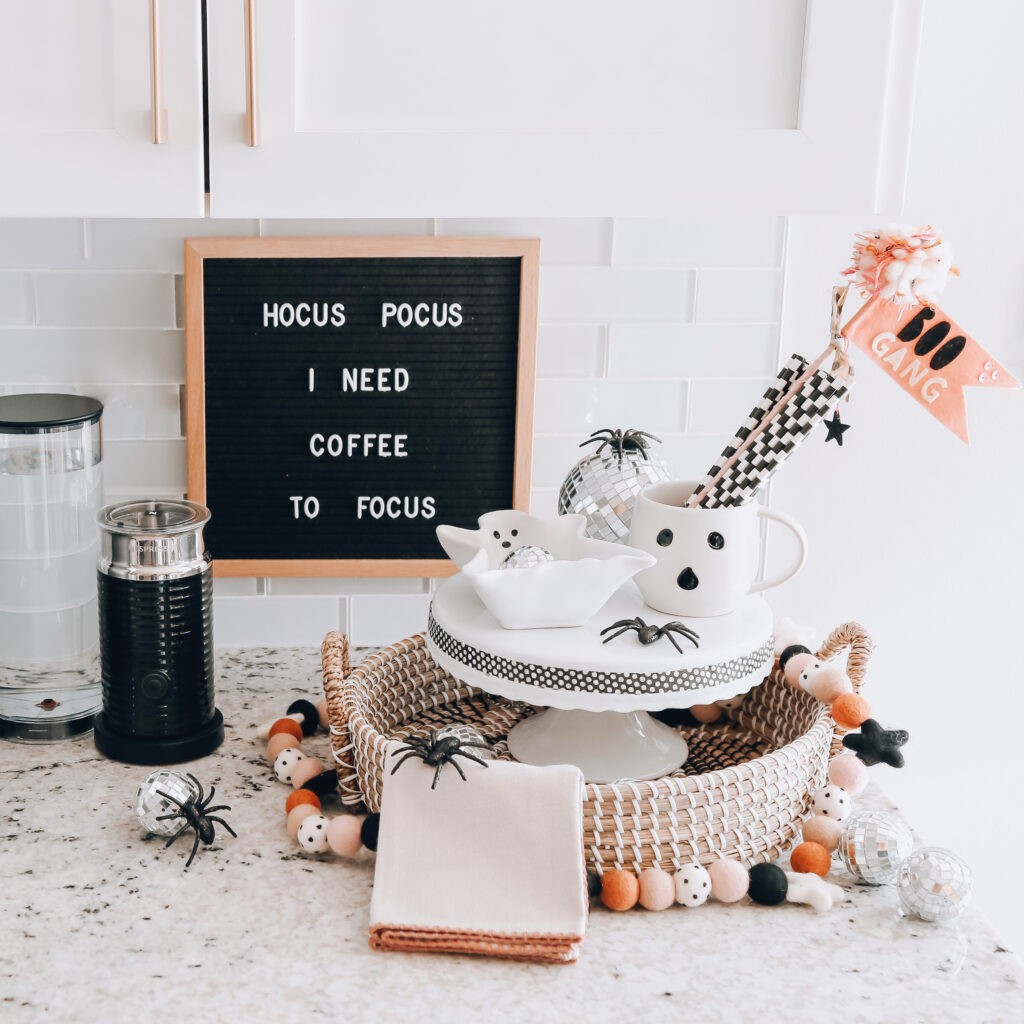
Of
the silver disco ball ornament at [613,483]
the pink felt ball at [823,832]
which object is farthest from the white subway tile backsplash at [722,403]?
the pink felt ball at [823,832]

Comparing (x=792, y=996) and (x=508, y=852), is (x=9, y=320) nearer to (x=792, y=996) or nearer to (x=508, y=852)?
(x=508, y=852)

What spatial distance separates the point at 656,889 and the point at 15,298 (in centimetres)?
103

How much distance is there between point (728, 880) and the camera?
1087 mm

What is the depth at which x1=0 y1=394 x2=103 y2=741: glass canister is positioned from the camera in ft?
4.34

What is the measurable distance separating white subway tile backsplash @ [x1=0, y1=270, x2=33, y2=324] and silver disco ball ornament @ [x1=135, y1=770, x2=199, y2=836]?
0.64 metres

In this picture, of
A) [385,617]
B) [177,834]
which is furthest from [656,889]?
[385,617]

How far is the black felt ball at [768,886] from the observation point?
1093 mm

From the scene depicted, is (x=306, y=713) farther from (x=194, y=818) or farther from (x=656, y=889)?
(x=656, y=889)

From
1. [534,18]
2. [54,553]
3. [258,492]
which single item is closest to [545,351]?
[258,492]

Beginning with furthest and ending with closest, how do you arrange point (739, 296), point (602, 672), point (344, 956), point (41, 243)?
point (739, 296)
point (41, 243)
point (602, 672)
point (344, 956)

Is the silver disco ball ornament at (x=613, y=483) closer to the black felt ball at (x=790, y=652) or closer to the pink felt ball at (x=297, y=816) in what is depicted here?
the black felt ball at (x=790, y=652)

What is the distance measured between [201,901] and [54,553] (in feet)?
1.54

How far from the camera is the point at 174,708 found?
4.28 feet

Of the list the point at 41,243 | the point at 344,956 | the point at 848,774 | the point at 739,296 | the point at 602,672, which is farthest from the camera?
the point at 739,296
